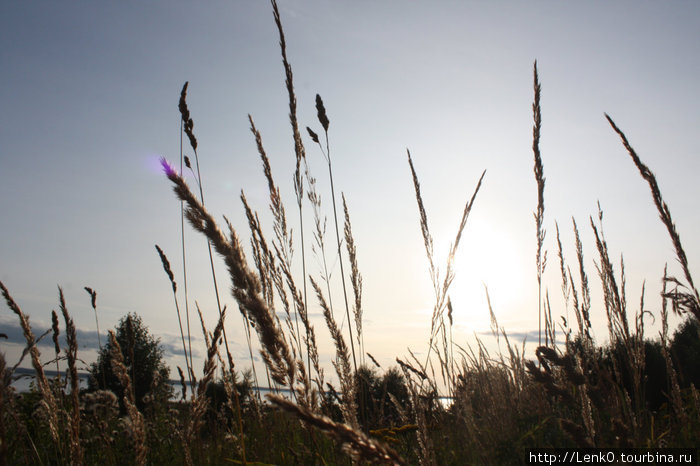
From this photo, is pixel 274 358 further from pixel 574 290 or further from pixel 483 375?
pixel 574 290

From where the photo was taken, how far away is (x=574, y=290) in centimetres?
280

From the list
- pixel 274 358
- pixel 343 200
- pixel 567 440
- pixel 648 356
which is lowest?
pixel 648 356

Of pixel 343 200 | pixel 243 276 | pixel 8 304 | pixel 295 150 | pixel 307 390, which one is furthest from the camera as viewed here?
pixel 343 200

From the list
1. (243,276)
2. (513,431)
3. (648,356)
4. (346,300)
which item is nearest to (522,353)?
(513,431)

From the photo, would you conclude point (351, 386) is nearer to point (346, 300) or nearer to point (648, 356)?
point (346, 300)

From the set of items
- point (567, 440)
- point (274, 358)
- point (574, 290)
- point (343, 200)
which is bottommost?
point (567, 440)

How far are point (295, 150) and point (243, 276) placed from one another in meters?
1.43

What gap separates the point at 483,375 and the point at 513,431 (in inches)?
16.0

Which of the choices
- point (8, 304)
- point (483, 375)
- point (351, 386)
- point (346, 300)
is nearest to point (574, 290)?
point (483, 375)

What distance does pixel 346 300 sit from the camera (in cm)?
265

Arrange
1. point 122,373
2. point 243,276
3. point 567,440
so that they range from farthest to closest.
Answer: point 567,440
point 122,373
point 243,276

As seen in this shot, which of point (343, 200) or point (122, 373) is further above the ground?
point (343, 200)

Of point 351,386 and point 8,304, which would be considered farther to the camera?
point 8,304

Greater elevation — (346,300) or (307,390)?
(346,300)
